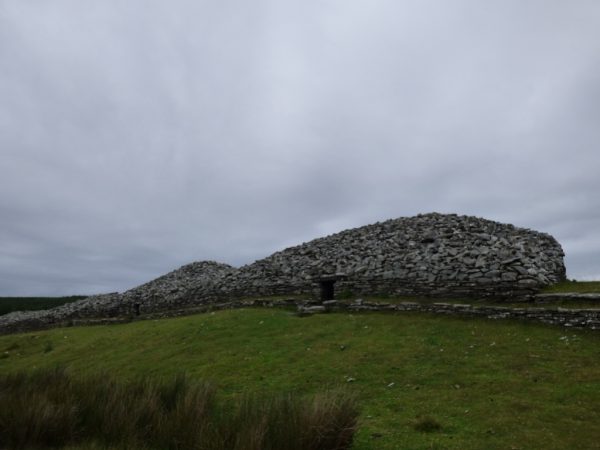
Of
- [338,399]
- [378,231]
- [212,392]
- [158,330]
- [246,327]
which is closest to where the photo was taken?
[338,399]

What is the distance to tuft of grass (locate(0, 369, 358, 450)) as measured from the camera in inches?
263

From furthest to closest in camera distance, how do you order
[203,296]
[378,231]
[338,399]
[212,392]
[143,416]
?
[203,296] < [378,231] < [212,392] < [143,416] < [338,399]

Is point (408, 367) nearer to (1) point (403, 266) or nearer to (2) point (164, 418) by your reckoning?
(2) point (164, 418)

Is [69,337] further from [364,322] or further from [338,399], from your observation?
[338,399]

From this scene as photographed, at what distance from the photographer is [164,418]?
26.3 ft

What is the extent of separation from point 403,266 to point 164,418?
13.1 m

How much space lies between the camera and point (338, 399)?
24.4ft

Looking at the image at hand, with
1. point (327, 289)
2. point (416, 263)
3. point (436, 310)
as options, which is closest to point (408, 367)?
point (436, 310)

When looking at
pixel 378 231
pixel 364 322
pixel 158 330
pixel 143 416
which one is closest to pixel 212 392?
pixel 143 416

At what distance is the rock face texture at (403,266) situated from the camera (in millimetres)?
16422

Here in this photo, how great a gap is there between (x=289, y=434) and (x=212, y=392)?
312 cm

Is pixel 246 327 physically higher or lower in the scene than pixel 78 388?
higher

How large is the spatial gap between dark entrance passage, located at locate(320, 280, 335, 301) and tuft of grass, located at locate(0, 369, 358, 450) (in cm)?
1171

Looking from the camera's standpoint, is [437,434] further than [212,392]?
No
